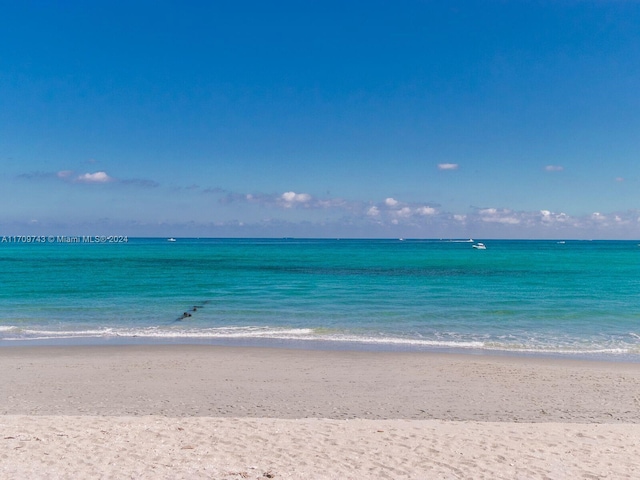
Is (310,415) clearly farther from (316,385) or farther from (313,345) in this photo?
(313,345)

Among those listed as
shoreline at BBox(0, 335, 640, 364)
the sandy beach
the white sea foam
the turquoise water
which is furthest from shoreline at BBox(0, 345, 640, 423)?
the turquoise water

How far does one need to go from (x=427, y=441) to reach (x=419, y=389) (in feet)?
12.8

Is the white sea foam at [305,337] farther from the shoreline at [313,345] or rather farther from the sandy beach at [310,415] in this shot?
the sandy beach at [310,415]

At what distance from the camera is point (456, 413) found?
10.2 meters

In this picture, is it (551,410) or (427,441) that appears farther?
(551,410)

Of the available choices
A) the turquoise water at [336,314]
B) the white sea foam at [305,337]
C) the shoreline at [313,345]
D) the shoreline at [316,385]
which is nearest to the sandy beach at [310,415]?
the shoreline at [316,385]

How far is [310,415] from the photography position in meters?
10.0

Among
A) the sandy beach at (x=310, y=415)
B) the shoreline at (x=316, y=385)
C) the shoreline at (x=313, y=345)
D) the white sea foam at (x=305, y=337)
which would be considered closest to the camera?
the sandy beach at (x=310, y=415)

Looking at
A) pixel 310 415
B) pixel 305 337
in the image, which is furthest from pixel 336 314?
pixel 310 415

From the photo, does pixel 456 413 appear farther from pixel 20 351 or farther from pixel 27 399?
pixel 20 351

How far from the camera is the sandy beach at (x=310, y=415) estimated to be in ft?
23.5

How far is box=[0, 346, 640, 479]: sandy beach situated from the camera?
23.5ft

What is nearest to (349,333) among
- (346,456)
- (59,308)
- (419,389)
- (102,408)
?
(419,389)

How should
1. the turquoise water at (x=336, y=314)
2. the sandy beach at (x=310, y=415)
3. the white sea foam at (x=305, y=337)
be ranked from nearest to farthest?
1. the sandy beach at (x=310, y=415)
2. the white sea foam at (x=305, y=337)
3. the turquoise water at (x=336, y=314)
